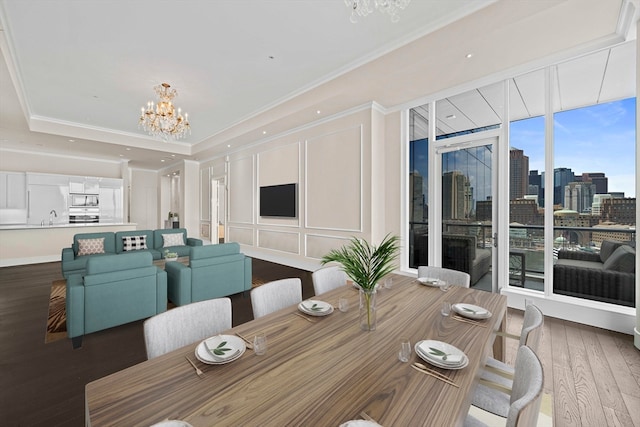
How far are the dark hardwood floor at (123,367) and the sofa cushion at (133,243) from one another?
2071mm

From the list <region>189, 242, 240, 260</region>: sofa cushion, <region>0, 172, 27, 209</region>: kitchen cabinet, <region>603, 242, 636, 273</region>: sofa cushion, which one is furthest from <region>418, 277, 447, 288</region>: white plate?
<region>0, 172, 27, 209</region>: kitchen cabinet

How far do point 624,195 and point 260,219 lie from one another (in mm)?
6126

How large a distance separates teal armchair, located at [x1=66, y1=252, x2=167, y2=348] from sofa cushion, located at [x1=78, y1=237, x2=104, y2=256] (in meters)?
2.71

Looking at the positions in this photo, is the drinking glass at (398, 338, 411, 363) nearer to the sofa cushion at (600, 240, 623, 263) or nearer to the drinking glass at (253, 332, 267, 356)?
the drinking glass at (253, 332, 267, 356)

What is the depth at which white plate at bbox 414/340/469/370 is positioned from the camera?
1016 millimetres

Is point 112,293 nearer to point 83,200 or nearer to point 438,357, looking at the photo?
point 438,357

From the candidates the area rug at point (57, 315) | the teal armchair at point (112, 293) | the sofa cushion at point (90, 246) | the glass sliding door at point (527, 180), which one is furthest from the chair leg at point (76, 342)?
the glass sliding door at point (527, 180)

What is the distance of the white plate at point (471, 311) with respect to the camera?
1452mm

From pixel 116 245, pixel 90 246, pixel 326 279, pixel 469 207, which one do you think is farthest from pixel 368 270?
pixel 116 245

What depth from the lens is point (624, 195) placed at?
2848mm

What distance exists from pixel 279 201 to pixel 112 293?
12.3 feet

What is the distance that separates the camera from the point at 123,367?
215 cm

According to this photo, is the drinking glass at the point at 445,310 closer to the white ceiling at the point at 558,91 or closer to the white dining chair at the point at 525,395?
the white dining chair at the point at 525,395

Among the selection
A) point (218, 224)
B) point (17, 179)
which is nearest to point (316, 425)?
point (218, 224)
